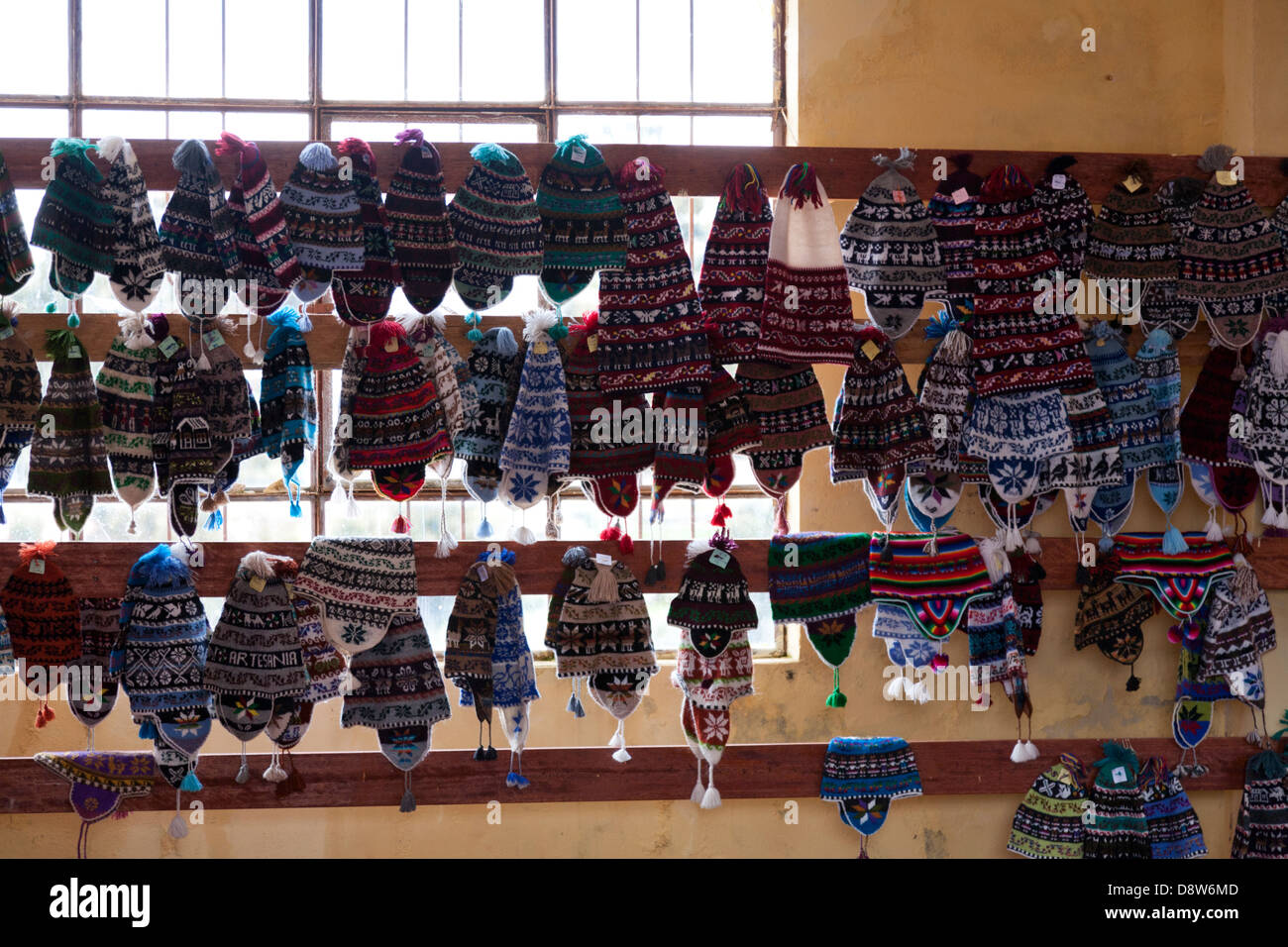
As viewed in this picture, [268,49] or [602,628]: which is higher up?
[268,49]

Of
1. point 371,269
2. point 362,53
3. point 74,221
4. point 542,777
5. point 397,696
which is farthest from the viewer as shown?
point 362,53

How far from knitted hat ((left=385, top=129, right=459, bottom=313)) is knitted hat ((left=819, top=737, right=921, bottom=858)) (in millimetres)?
1744

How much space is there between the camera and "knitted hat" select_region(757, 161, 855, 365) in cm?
298

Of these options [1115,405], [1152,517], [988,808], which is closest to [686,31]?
[1115,405]

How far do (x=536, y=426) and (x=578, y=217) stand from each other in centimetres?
55

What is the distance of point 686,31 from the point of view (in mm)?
4301

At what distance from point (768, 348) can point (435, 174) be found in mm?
962

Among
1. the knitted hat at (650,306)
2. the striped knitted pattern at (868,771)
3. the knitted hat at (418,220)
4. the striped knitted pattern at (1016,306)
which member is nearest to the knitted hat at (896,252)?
the striped knitted pattern at (1016,306)

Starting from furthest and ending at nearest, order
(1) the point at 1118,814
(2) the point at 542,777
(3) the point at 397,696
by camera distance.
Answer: (1) the point at 1118,814 < (2) the point at 542,777 < (3) the point at 397,696

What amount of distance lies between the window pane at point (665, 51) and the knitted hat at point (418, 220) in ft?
5.38

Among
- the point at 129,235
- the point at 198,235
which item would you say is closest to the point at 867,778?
the point at 198,235

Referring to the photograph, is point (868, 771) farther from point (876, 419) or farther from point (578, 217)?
point (578, 217)

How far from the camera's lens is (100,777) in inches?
122

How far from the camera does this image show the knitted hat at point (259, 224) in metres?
2.82
